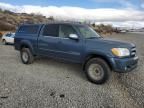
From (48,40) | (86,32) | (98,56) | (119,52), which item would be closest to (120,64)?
(119,52)

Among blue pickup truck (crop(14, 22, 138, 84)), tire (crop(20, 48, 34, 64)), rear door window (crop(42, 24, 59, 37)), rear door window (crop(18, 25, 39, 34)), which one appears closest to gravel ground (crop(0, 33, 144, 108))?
blue pickup truck (crop(14, 22, 138, 84))

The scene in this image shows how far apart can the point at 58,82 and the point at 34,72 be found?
1.72 m

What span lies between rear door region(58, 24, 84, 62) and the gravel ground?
2.52ft

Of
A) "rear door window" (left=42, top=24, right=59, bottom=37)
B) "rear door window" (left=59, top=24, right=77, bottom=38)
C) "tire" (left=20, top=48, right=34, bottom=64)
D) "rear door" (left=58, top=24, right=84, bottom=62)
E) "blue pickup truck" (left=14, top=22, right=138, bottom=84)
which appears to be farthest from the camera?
"tire" (left=20, top=48, right=34, bottom=64)

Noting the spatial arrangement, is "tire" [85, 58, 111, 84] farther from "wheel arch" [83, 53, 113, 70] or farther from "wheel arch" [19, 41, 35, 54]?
"wheel arch" [19, 41, 35, 54]

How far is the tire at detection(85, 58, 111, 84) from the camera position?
6.52 meters

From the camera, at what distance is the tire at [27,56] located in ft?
31.0

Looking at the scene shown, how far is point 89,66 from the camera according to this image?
6.88 m

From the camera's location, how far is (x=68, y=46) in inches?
294

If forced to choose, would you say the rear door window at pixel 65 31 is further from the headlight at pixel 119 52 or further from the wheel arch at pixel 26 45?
the wheel arch at pixel 26 45

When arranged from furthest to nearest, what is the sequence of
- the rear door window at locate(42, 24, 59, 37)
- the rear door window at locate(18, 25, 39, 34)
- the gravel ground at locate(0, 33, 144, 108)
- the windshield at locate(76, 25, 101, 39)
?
the rear door window at locate(18, 25, 39, 34) → the rear door window at locate(42, 24, 59, 37) → the windshield at locate(76, 25, 101, 39) → the gravel ground at locate(0, 33, 144, 108)

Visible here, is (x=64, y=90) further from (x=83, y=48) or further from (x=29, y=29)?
(x=29, y=29)

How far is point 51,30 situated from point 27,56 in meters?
2.01

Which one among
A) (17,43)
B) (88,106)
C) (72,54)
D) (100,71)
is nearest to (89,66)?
(100,71)
